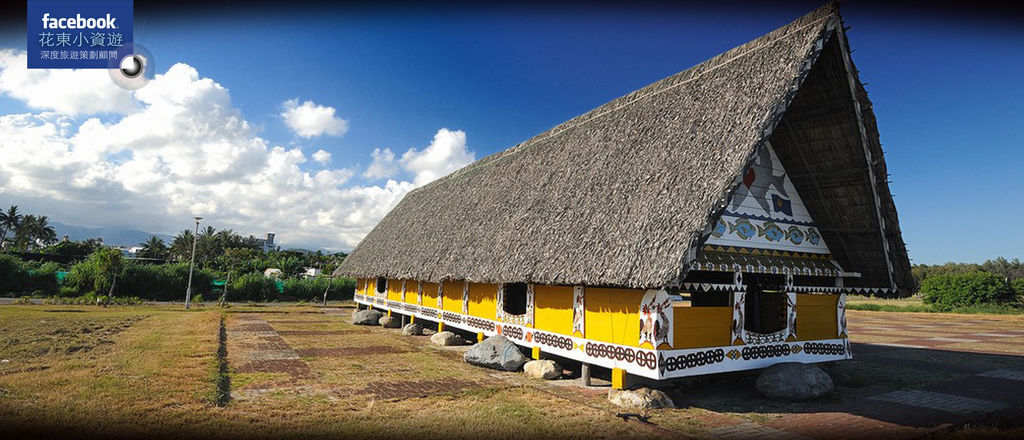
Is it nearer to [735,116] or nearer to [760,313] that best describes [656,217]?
[735,116]

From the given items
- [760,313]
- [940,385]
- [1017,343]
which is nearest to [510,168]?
[760,313]

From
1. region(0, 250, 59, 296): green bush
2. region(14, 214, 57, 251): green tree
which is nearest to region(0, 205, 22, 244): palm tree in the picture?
region(14, 214, 57, 251): green tree

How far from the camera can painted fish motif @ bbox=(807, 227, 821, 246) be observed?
10398 mm

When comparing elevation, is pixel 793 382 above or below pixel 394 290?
below

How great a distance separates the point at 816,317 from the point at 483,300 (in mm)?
7366

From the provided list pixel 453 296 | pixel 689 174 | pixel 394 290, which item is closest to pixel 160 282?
pixel 394 290

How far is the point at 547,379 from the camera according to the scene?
9836 mm

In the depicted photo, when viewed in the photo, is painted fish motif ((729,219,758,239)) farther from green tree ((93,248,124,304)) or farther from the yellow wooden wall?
green tree ((93,248,124,304))

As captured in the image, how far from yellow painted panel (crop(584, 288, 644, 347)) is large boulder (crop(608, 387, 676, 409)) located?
756mm

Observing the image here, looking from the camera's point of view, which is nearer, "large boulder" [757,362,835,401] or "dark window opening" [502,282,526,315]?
"large boulder" [757,362,835,401]

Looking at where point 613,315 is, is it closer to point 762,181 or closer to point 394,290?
point 762,181

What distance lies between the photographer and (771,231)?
980cm

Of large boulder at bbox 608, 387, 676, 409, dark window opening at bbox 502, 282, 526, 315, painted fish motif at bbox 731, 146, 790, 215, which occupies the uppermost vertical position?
painted fish motif at bbox 731, 146, 790, 215

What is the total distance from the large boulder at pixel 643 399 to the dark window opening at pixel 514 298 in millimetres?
4406
